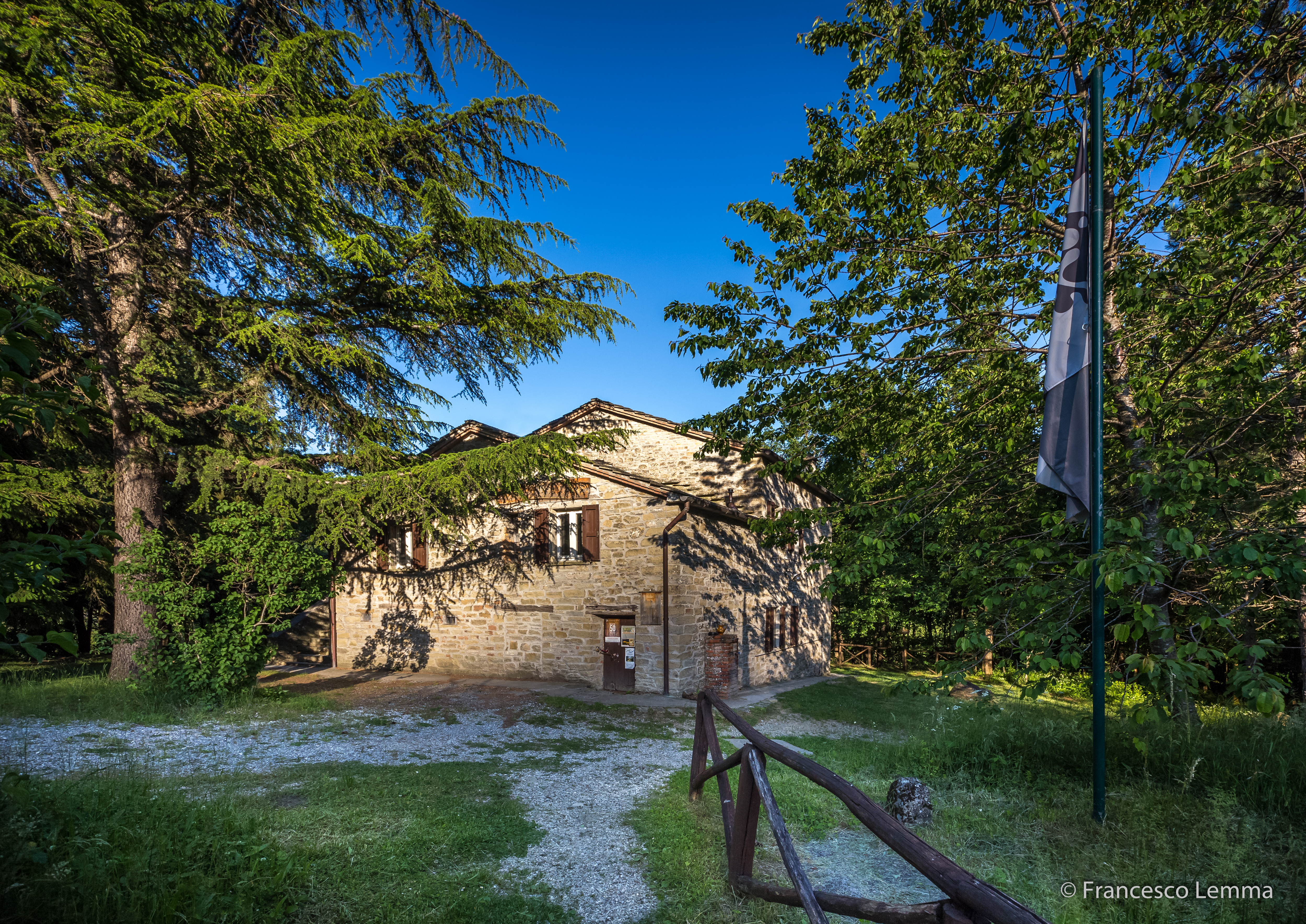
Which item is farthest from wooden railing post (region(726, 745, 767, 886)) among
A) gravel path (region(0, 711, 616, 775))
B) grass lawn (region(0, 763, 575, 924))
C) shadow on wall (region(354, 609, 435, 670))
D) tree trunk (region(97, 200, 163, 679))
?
shadow on wall (region(354, 609, 435, 670))

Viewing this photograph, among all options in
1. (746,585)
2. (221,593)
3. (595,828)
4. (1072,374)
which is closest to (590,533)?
(746,585)

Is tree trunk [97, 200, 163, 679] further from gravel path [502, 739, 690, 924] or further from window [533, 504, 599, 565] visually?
gravel path [502, 739, 690, 924]

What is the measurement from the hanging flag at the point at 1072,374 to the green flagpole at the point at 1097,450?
143mm

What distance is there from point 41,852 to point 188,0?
9.09m

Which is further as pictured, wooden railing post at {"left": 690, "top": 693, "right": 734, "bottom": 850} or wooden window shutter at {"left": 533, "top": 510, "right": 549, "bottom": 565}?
wooden window shutter at {"left": 533, "top": 510, "right": 549, "bottom": 565}

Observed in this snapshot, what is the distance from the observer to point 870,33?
229 inches

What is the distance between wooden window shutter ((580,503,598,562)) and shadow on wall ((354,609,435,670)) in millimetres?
5116

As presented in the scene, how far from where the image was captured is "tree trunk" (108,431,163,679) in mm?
9320

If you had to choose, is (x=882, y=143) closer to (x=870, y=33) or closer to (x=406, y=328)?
(x=870, y=33)

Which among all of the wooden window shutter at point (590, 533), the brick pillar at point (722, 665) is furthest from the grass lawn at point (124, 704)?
the brick pillar at point (722, 665)

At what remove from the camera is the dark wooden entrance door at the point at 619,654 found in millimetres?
12156

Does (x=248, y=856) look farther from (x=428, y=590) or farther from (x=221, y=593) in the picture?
(x=428, y=590)

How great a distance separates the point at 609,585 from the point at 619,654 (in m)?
1.51

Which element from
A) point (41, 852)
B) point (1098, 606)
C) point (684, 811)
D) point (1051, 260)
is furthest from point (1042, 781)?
point (41, 852)
